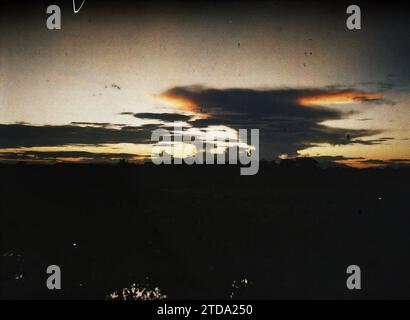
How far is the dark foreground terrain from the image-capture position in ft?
17.0

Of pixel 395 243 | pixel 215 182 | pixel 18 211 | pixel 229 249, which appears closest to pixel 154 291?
pixel 229 249

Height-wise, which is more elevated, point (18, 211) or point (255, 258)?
point (18, 211)

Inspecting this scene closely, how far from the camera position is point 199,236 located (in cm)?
616

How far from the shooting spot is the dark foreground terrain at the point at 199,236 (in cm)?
520

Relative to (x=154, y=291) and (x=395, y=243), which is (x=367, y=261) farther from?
(x=154, y=291)

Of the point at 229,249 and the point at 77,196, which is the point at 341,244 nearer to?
the point at 229,249

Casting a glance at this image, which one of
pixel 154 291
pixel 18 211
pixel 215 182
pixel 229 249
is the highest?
pixel 215 182

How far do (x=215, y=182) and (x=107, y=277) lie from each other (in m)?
2.14

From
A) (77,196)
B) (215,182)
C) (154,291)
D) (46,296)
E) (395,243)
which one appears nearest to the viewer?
(46,296)

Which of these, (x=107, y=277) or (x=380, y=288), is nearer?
(x=380, y=288)
